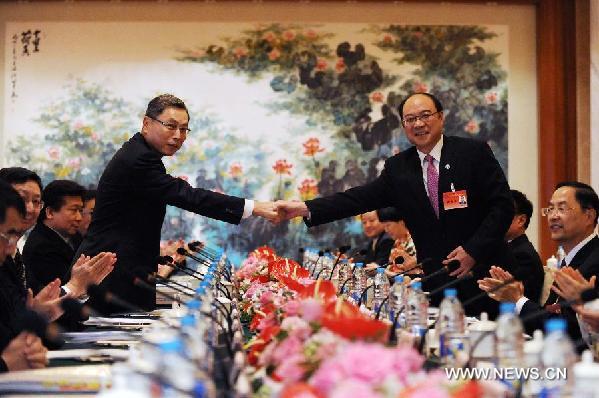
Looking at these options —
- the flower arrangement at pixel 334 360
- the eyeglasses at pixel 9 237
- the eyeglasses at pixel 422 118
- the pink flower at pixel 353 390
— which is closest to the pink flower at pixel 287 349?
the flower arrangement at pixel 334 360

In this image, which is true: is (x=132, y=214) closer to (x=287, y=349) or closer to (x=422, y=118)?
(x=422, y=118)

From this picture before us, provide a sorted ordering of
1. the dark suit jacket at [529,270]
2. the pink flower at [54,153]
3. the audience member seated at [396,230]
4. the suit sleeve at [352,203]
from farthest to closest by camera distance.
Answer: the pink flower at [54,153] < the audience member seated at [396,230] < the suit sleeve at [352,203] < the dark suit jacket at [529,270]

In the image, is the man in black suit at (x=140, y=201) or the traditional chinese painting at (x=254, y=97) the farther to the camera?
the traditional chinese painting at (x=254, y=97)

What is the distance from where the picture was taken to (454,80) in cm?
741

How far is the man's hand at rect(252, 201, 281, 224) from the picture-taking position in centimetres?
433

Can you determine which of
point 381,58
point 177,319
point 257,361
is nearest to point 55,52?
point 381,58

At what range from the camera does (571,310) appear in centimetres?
298

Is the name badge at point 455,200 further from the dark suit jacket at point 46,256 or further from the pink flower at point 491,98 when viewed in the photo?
the pink flower at point 491,98

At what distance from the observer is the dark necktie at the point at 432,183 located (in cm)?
398

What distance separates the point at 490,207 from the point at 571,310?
1.02m

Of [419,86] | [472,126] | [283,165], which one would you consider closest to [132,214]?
[283,165]

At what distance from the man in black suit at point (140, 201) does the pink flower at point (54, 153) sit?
3276mm

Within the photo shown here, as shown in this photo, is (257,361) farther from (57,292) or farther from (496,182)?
(496,182)

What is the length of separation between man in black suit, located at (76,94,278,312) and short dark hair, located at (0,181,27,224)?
1.40 meters
